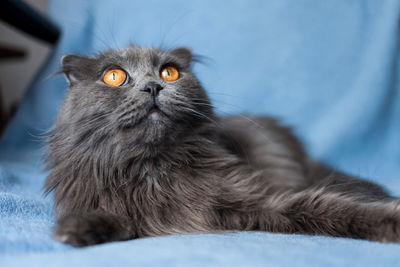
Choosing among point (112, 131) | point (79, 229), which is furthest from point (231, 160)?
point (79, 229)

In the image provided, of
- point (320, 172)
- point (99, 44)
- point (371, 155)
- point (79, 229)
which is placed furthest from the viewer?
point (99, 44)

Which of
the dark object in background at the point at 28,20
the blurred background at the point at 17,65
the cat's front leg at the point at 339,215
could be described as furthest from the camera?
the blurred background at the point at 17,65

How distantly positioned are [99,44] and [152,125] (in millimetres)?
1865

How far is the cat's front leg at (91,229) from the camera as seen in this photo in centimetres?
113

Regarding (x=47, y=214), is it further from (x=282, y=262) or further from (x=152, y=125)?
(x=282, y=262)

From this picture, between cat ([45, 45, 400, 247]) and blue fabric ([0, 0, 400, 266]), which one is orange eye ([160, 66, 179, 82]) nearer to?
cat ([45, 45, 400, 247])

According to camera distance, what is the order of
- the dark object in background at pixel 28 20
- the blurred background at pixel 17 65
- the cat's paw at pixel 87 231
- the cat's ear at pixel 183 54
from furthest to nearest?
the blurred background at pixel 17 65 → the dark object in background at pixel 28 20 → the cat's ear at pixel 183 54 → the cat's paw at pixel 87 231

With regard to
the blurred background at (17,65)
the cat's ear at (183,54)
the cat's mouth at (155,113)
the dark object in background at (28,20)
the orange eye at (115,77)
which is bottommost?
the blurred background at (17,65)

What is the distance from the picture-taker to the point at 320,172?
217 cm

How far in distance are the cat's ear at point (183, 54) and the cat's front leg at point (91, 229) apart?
88cm

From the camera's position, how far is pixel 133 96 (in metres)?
1.30

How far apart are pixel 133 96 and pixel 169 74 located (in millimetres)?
339

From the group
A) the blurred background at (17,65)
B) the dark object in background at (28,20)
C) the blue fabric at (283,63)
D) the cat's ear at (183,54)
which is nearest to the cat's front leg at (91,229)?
the cat's ear at (183,54)

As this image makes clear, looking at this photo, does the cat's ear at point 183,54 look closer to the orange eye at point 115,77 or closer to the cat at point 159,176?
the cat at point 159,176
